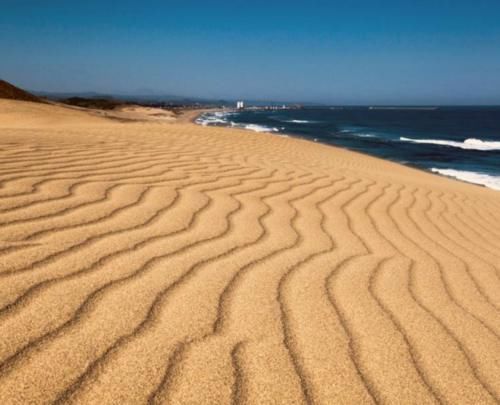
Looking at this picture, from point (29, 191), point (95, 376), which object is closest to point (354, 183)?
point (29, 191)

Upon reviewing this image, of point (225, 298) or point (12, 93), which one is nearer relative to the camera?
point (225, 298)

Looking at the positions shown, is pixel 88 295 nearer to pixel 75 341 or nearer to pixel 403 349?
pixel 75 341

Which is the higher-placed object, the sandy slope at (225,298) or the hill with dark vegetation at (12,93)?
the sandy slope at (225,298)

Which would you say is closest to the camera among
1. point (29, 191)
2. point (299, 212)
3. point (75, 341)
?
point (75, 341)

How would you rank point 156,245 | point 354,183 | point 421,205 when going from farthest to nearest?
point 354,183 → point 421,205 → point 156,245

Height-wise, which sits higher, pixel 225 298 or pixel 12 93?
pixel 225 298

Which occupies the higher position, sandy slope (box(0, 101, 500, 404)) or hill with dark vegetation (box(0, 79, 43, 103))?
sandy slope (box(0, 101, 500, 404))

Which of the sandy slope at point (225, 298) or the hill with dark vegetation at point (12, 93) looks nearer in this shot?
the sandy slope at point (225, 298)

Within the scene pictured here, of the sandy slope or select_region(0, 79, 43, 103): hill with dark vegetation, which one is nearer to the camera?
the sandy slope
